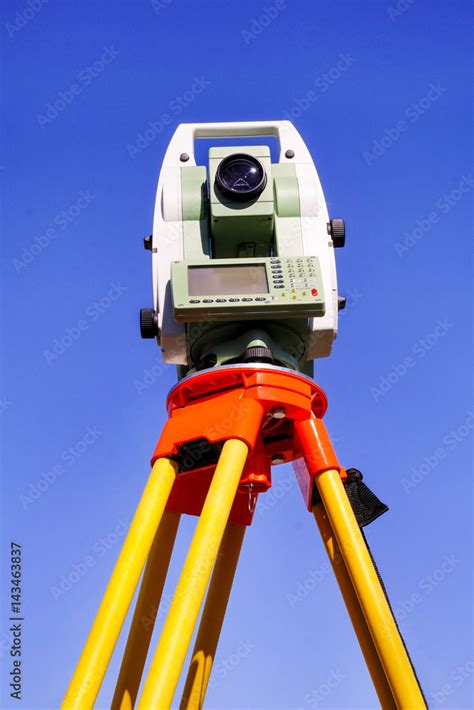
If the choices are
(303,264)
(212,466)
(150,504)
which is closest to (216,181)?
(303,264)

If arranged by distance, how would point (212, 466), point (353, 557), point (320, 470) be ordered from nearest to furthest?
point (353, 557) < point (320, 470) < point (212, 466)

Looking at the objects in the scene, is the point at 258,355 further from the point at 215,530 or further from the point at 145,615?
the point at 145,615

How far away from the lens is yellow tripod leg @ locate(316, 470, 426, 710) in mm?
5914

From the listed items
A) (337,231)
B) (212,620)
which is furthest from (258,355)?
(212,620)

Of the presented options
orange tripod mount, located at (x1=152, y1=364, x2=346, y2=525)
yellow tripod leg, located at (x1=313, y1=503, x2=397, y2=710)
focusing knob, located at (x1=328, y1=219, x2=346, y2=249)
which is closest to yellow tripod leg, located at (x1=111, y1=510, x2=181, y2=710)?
orange tripod mount, located at (x1=152, y1=364, x2=346, y2=525)

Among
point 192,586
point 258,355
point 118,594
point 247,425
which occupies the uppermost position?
point 258,355

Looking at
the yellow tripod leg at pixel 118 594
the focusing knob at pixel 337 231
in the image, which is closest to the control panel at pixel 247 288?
the focusing knob at pixel 337 231

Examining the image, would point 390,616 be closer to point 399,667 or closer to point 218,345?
point 399,667

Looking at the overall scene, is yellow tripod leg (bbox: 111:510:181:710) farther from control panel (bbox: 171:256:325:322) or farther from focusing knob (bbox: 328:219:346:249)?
focusing knob (bbox: 328:219:346:249)

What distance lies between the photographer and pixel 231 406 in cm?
712

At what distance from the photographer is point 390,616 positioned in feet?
20.3

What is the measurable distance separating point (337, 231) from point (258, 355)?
1.72 metres

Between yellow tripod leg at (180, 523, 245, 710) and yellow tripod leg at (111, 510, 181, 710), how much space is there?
0.72 metres

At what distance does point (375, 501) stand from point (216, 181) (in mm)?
3526
